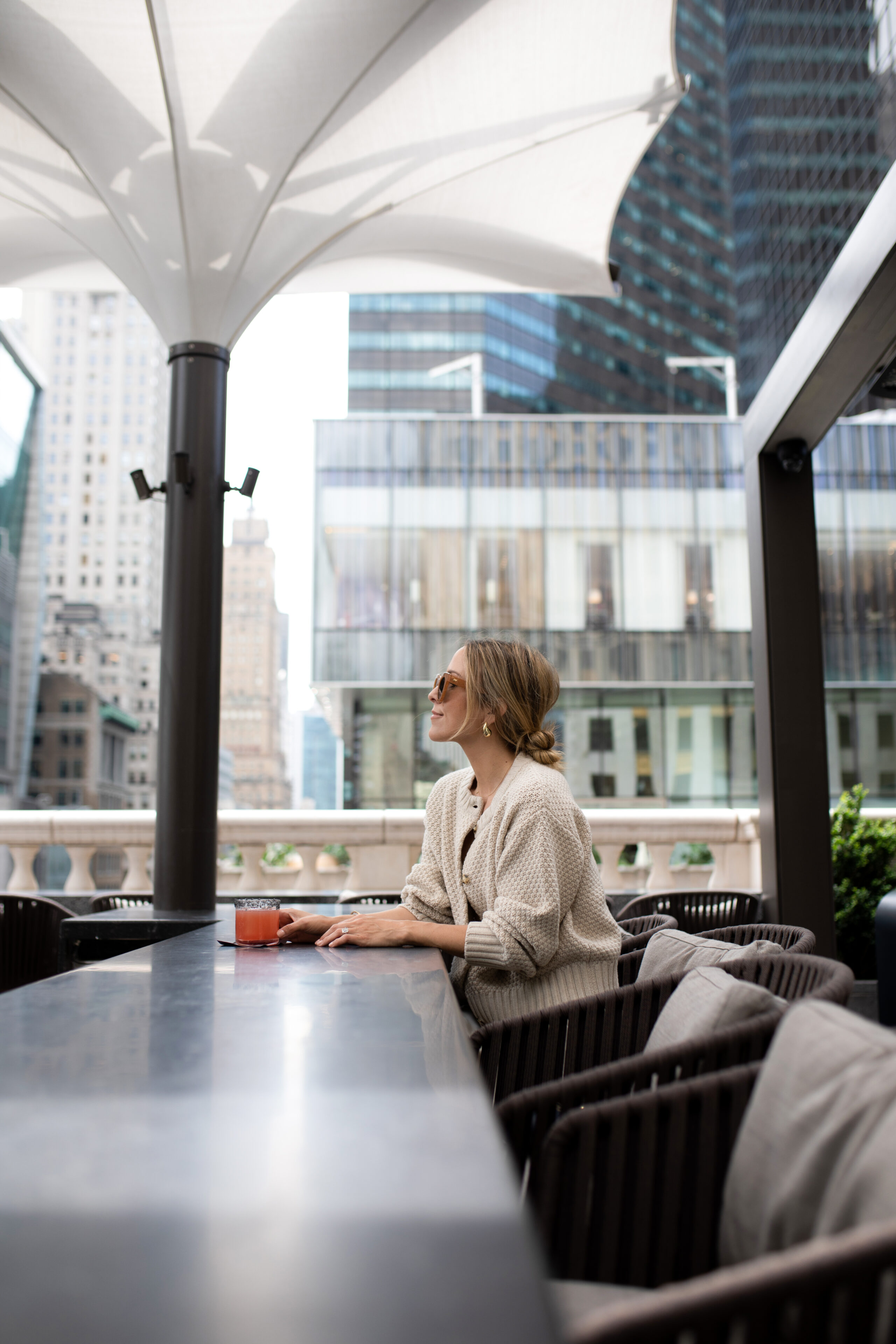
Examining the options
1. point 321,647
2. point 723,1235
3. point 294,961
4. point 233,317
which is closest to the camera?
point 723,1235

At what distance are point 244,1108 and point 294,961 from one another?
1.19 metres

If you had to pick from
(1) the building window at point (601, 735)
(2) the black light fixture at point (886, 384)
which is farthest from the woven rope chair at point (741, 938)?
(1) the building window at point (601, 735)

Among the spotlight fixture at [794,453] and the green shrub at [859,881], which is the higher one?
the spotlight fixture at [794,453]

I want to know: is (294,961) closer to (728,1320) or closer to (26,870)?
(728,1320)

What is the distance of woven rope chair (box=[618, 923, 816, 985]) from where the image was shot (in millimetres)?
2600

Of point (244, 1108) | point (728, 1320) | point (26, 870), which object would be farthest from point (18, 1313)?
point (26, 870)

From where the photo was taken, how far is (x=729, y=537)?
24.3 metres

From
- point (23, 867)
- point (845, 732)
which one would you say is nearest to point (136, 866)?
point (23, 867)

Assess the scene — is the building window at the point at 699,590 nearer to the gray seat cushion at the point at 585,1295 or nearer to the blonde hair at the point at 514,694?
the blonde hair at the point at 514,694

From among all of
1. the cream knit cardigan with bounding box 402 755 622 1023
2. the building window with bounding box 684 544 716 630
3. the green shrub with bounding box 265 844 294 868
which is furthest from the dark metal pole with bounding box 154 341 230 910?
the building window with bounding box 684 544 716 630

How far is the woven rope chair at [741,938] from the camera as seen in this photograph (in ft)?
8.53

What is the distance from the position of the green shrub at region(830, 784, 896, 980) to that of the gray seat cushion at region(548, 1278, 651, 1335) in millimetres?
5382

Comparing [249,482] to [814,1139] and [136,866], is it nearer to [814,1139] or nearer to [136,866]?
[136,866]

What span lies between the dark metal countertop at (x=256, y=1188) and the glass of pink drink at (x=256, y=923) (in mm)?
968
